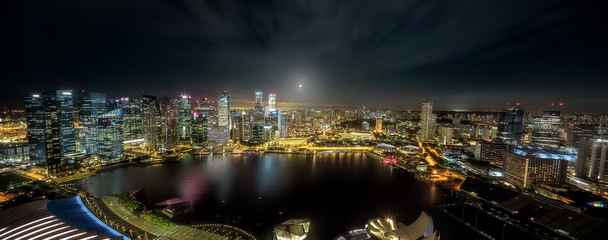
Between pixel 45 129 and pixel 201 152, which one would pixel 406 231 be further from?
pixel 45 129

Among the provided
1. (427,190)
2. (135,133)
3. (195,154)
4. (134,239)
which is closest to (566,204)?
(427,190)

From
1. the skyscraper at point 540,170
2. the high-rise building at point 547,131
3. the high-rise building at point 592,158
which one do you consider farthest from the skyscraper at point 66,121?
the high-rise building at point 547,131

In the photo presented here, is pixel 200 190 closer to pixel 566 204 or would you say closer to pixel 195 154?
pixel 195 154

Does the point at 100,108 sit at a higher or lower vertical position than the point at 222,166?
higher

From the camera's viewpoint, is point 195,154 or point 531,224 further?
point 195,154

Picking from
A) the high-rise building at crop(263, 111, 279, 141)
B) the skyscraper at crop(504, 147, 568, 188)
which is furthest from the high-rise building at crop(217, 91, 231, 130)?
the skyscraper at crop(504, 147, 568, 188)

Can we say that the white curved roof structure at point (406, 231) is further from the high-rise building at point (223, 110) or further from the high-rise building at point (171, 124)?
the high-rise building at point (223, 110)
